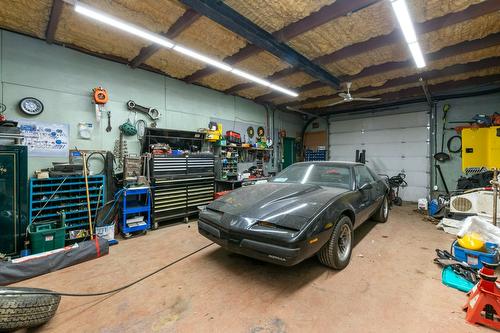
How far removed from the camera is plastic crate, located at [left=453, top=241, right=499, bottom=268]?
7.43ft

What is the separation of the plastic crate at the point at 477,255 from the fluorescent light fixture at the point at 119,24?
4644mm

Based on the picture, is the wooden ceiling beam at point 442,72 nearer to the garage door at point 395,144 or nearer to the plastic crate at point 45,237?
the garage door at point 395,144

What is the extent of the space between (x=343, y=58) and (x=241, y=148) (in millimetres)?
3409

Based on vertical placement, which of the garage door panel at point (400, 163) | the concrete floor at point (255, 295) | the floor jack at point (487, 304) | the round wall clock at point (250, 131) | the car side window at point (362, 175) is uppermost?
the round wall clock at point (250, 131)

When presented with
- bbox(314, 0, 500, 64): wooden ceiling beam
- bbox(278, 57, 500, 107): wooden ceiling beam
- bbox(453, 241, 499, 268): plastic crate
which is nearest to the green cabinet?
bbox(314, 0, 500, 64): wooden ceiling beam

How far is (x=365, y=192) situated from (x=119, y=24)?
13.2ft

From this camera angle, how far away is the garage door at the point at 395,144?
686 cm

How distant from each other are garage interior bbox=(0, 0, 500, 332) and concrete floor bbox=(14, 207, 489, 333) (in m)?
0.02

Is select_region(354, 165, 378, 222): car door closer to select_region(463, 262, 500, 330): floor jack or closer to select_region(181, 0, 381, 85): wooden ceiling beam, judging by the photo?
select_region(463, 262, 500, 330): floor jack

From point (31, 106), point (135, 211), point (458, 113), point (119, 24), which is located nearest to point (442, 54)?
Answer: point (458, 113)

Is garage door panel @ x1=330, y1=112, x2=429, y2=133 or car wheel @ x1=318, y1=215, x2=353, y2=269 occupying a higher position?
garage door panel @ x1=330, y1=112, x2=429, y2=133

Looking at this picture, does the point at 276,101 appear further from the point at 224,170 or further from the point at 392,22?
the point at 392,22

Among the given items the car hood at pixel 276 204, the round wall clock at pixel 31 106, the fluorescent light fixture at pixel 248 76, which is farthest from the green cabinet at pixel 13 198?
the fluorescent light fixture at pixel 248 76

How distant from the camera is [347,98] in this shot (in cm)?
558
